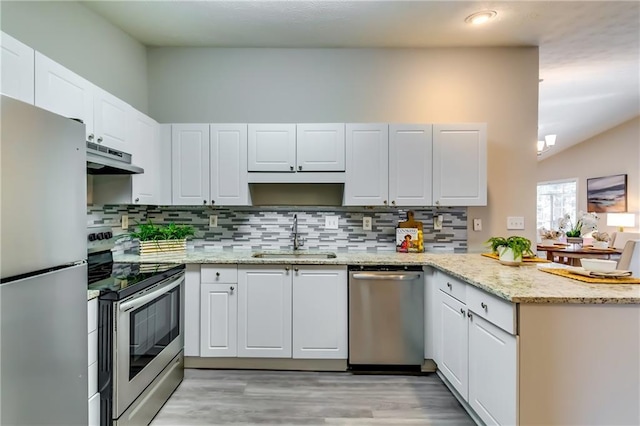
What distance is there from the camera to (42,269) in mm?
1197

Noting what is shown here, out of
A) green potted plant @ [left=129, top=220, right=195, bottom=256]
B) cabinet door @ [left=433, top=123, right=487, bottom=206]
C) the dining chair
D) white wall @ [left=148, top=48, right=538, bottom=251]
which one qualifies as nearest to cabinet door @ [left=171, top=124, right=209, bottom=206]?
green potted plant @ [left=129, top=220, right=195, bottom=256]

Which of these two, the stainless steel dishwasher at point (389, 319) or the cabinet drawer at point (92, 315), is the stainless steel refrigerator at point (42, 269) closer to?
the cabinet drawer at point (92, 315)

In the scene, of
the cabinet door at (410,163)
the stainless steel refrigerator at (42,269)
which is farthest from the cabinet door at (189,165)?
the cabinet door at (410,163)

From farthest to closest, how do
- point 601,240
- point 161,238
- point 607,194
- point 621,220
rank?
point 607,194 → point 621,220 → point 601,240 → point 161,238

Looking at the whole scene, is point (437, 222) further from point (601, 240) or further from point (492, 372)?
point (601, 240)

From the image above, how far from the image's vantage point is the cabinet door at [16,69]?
1.43 m

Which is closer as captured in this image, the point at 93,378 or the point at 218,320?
the point at 93,378

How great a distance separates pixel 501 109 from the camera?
3.00 m

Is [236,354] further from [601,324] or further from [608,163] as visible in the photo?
[608,163]

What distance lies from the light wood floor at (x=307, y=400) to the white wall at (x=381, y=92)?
1.49m

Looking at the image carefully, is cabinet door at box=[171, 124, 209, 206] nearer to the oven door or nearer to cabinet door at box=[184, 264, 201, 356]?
cabinet door at box=[184, 264, 201, 356]

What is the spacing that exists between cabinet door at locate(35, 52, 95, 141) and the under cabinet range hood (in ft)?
0.41

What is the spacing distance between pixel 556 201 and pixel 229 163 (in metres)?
8.12

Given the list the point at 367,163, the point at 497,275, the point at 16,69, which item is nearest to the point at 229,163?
the point at 367,163
